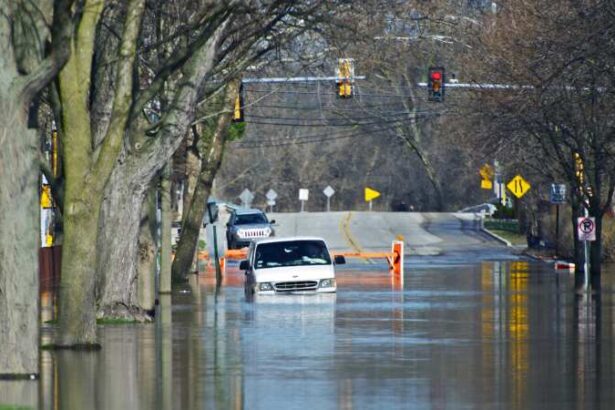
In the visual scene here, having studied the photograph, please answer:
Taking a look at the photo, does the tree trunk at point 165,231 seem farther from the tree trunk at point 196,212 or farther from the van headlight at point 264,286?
the tree trunk at point 196,212

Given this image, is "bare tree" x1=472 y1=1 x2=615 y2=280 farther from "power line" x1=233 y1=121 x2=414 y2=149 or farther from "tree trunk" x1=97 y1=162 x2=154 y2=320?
"power line" x1=233 y1=121 x2=414 y2=149

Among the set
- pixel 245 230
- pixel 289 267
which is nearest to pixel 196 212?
pixel 289 267

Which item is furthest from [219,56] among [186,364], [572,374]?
[572,374]

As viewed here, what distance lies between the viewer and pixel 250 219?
6506 cm

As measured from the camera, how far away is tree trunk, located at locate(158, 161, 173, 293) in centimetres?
3288

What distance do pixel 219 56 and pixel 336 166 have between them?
97890 mm

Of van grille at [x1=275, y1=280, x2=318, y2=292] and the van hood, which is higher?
the van hood

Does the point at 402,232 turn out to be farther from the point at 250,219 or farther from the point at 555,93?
the point at 555,93

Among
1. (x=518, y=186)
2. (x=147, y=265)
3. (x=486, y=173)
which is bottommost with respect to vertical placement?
(x=147, y=265)

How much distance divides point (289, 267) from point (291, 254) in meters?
0.59

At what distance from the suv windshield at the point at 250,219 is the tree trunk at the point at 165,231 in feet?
98.2

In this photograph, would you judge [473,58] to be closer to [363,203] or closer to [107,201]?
[107,201]

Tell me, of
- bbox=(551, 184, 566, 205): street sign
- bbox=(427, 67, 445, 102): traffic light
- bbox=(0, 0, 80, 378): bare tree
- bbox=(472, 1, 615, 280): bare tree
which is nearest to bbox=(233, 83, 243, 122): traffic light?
bbox=(427, 67, 445, 102): traffic light

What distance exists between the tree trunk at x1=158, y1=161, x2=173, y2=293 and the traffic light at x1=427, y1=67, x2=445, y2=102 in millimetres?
9762
